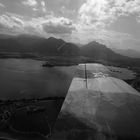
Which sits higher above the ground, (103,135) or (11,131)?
(103,135)

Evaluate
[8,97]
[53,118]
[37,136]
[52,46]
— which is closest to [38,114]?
[53,118]

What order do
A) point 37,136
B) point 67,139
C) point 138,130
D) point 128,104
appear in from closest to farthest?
point 67,139 < point 138,130 < point 128,104 < point 37,136

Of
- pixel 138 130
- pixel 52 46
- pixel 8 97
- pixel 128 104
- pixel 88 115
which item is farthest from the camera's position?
pixel 52 46

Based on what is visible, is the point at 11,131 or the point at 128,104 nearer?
the point at 128,104

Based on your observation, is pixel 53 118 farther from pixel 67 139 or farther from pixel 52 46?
pixel 52 46

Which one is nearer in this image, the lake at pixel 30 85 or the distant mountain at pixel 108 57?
the lake at pixel 30 85

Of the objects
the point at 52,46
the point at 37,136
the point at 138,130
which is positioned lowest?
the point at 37,136

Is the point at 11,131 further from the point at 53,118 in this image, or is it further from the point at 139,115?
Result: the point at 139,115

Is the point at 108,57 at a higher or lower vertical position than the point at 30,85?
higher

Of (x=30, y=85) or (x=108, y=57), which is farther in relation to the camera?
(x=108, y=57)

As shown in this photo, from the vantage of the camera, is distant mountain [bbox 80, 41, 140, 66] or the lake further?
distant mountain [bbox 80, 41, 140, 66]
